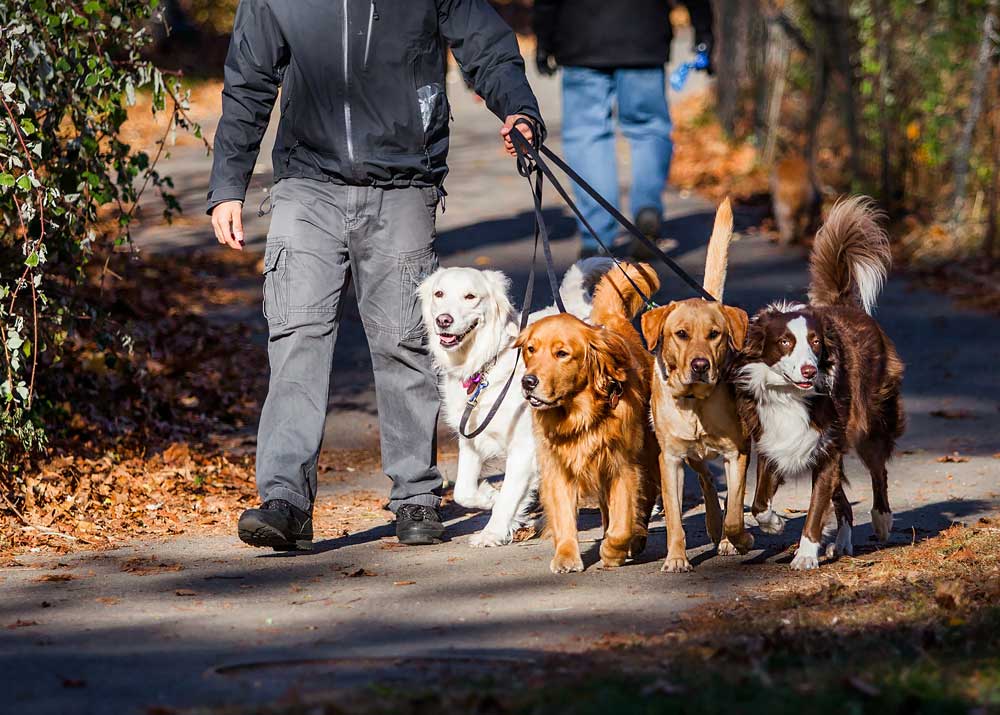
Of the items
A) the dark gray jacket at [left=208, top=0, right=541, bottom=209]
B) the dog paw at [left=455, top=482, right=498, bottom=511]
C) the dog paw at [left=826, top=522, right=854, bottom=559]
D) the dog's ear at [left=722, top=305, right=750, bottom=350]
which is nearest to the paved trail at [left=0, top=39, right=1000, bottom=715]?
the dog paw at [left=455, top=482, right=498, bottom=511]

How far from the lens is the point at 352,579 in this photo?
543 centimetres

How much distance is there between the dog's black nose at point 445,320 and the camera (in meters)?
6.18

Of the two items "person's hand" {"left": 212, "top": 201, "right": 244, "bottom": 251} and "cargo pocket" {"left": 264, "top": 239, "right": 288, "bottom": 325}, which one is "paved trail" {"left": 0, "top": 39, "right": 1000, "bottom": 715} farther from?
"person's hand" {"left": 212, "top": 201, "right": 244, "bottom": 251}

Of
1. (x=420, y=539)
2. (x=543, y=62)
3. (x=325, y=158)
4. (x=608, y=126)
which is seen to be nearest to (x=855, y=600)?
(x=420, y=539)

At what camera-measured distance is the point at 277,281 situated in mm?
5879

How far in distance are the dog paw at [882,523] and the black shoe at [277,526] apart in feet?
8.21

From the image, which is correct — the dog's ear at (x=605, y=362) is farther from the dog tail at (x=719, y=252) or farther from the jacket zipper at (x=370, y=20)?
the jacket zipper at (x=370, y=20)

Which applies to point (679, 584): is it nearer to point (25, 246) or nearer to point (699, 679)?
point (699, 679)

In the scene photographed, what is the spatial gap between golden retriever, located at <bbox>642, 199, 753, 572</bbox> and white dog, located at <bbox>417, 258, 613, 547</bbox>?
839mm

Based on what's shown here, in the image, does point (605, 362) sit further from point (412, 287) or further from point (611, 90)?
point (611, 90)

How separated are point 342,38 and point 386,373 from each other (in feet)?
4.95

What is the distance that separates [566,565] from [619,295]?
146 cm

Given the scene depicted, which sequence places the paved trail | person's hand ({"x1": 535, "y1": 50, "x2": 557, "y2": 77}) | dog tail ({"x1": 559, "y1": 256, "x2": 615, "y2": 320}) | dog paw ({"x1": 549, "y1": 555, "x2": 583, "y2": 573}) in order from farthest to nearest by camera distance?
person's hand ({"x1": 535, "y1": 50, "x2": 557, "y2": 77}) < dog tail ({"x1": 559, "y1": 256, "x2": 615, "y2": 320}) < dog paw ({"x1": 549, "y1": 555, "x2": 583, "y2": 573}) < the paved trail

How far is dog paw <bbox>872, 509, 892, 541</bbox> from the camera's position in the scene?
6047 mm
